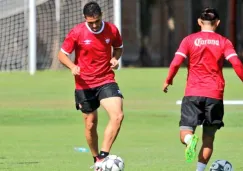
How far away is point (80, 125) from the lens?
698 inches

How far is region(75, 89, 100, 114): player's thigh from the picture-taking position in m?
11.6

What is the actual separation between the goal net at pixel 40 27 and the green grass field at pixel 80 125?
47 cm

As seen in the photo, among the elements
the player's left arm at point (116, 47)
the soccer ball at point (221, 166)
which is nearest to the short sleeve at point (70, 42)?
the player's left arm at point (116, 47)

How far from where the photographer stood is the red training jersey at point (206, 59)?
10.4 meters

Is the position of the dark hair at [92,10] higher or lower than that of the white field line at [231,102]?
higher

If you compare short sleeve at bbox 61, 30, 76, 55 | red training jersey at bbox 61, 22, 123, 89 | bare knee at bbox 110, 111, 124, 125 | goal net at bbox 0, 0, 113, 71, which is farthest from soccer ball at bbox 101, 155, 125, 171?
goal net at bbox 0, 0, 113, 71

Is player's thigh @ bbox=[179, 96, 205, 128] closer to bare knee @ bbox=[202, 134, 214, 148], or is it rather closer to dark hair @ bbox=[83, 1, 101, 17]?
bare knee @ bbox=[202, 134, 214, 148]

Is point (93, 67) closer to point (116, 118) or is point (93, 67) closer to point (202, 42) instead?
point (116, 118)

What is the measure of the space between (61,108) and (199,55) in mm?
10291

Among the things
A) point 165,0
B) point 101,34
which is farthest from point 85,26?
point 165,0

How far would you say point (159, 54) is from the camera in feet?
126

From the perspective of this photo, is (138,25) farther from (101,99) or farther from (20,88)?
(101,99)

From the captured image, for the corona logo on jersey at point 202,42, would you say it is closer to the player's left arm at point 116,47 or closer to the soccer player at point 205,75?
the soccer player at point 205,75

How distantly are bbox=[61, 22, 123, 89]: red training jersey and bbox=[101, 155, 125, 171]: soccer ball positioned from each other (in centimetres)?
143
